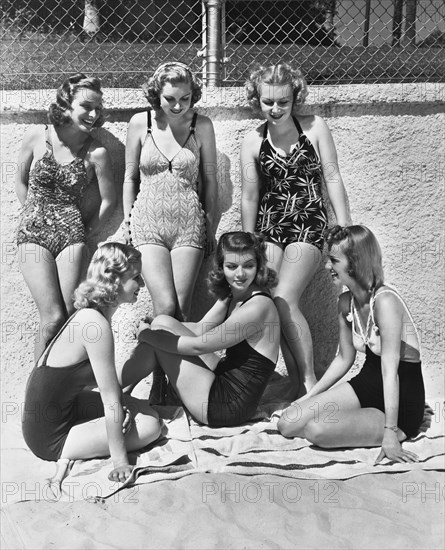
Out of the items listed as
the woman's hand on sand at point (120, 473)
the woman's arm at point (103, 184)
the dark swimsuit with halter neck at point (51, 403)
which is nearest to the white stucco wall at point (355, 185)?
the woman's arm at point (103, 184)

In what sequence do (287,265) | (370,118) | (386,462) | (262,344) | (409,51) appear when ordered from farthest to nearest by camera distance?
(409,51), (370,118), (287,265), (262,344), (386,462)

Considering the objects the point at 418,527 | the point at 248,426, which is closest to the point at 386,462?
the point at 418,527

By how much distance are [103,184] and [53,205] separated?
31 centimetres

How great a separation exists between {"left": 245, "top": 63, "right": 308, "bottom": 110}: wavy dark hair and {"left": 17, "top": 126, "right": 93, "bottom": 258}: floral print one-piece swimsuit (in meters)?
1.01

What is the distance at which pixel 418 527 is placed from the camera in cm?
296

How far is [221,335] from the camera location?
3.66 m

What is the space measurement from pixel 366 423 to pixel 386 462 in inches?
8.2

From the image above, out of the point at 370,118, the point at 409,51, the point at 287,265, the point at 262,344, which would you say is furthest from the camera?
the point at 409,51

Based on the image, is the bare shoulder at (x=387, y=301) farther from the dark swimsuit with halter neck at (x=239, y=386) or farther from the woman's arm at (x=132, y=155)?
the woman's arm at (x=132, y=155)

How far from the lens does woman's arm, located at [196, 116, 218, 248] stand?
4.17 m

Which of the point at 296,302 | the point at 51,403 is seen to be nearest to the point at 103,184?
the point at 296,302

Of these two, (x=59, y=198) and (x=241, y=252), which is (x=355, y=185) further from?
(x=59, y=198)

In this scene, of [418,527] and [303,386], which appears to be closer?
[418,527]

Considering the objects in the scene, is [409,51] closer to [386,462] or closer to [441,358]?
[441,358]
